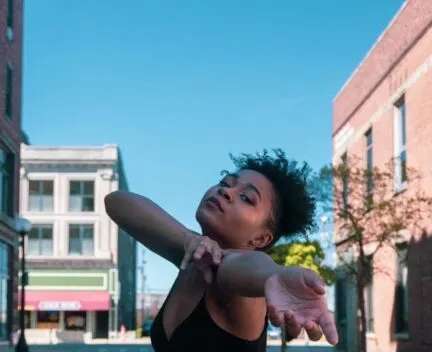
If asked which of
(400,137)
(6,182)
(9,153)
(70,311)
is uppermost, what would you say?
(9,153)

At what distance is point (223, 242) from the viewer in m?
2.15

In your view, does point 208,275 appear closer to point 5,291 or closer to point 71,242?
point 5,291

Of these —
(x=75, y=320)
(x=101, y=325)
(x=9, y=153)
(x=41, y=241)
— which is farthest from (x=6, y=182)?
(x=101, y=325)

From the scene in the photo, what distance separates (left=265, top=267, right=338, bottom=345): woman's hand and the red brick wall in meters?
19.3

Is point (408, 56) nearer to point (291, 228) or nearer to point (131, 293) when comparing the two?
point (291, 228)

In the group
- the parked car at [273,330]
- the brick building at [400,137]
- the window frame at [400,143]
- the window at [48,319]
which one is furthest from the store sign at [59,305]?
the window frame at [400,143]

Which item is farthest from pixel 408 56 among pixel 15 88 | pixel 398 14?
pixel 15 88

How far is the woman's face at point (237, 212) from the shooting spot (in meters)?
2.13

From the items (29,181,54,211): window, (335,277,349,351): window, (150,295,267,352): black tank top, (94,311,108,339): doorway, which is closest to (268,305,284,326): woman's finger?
(150,295,267,352): black tank top

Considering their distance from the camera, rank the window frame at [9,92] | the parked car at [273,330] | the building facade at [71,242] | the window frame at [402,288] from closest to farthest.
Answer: the parked car at [273,330]
the window frame at [402,288]
the window frame at [9,92]
the building facade at [71,242]

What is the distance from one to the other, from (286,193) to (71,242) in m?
49.3

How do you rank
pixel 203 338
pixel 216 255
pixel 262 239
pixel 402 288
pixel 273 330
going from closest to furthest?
pixel 216 255
pixel 203 338
pixel 262 239
pixel 273 330
pixel 402 288

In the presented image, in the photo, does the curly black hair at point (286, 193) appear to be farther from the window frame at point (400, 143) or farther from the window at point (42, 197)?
the window at point (42, 197)

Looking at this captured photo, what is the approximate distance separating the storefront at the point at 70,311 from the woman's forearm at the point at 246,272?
48.4m
